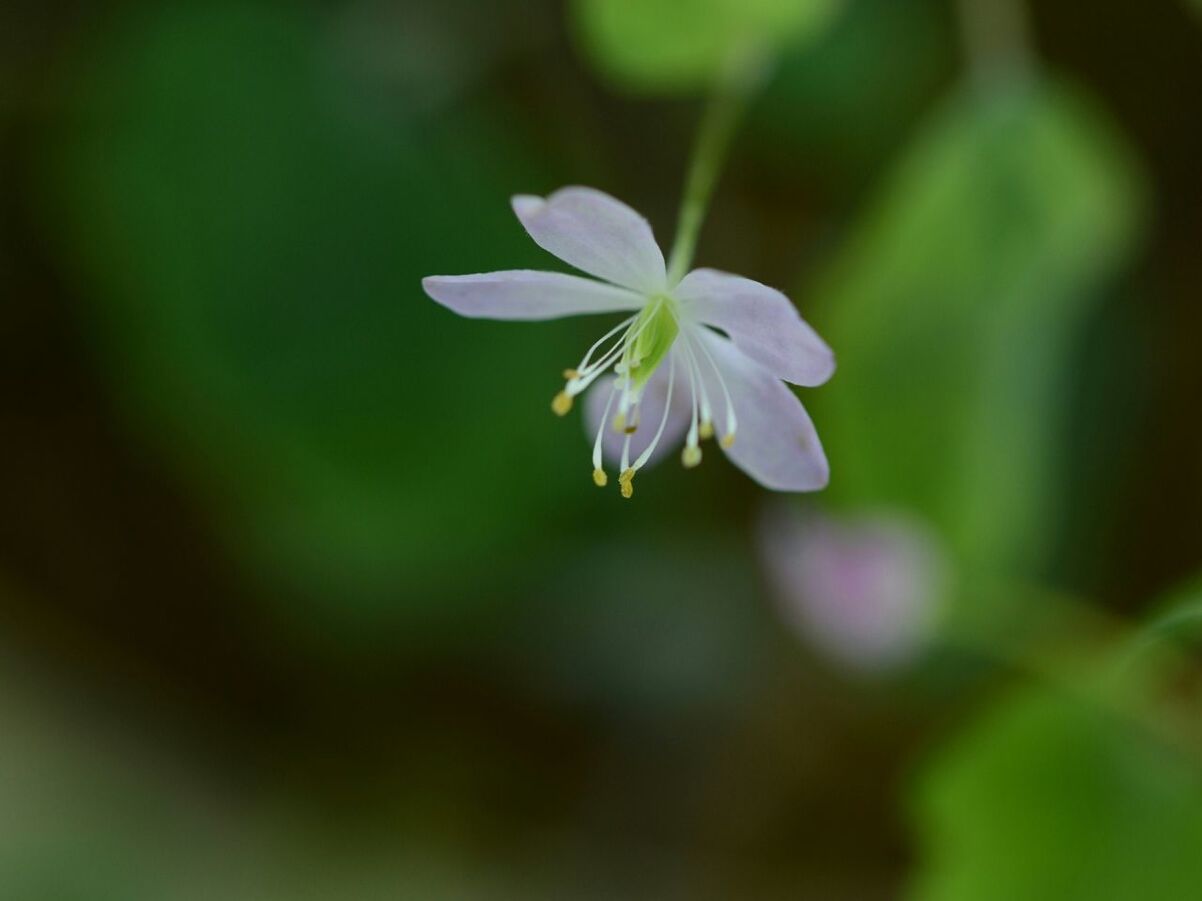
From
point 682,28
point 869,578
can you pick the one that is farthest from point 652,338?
point 869,578

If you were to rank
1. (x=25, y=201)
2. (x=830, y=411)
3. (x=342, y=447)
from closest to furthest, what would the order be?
(x=830, y=411)
(x=342, y=447)
(x=25, y=201)

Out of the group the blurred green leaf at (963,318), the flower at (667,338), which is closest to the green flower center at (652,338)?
the flower at (667,338)

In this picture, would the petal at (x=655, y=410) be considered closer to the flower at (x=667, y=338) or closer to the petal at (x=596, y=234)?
the flower at (x=667, y=338)

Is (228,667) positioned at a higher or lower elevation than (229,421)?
lower

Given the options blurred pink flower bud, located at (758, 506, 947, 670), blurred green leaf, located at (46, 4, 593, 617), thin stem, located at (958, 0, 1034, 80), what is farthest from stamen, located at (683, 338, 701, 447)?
blurred green leaf, located at (46, 4, 593, 617)

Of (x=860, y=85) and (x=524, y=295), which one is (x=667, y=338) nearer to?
(x=524, y=295)

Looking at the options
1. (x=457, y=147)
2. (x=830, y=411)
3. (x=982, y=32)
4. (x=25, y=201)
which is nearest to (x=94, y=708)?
(x=25, y=201)

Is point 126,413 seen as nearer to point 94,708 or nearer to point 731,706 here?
point 94,708

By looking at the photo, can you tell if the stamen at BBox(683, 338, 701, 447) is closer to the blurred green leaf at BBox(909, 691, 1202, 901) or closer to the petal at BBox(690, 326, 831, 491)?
the petal at BBox(690, 326, 831, 491)
